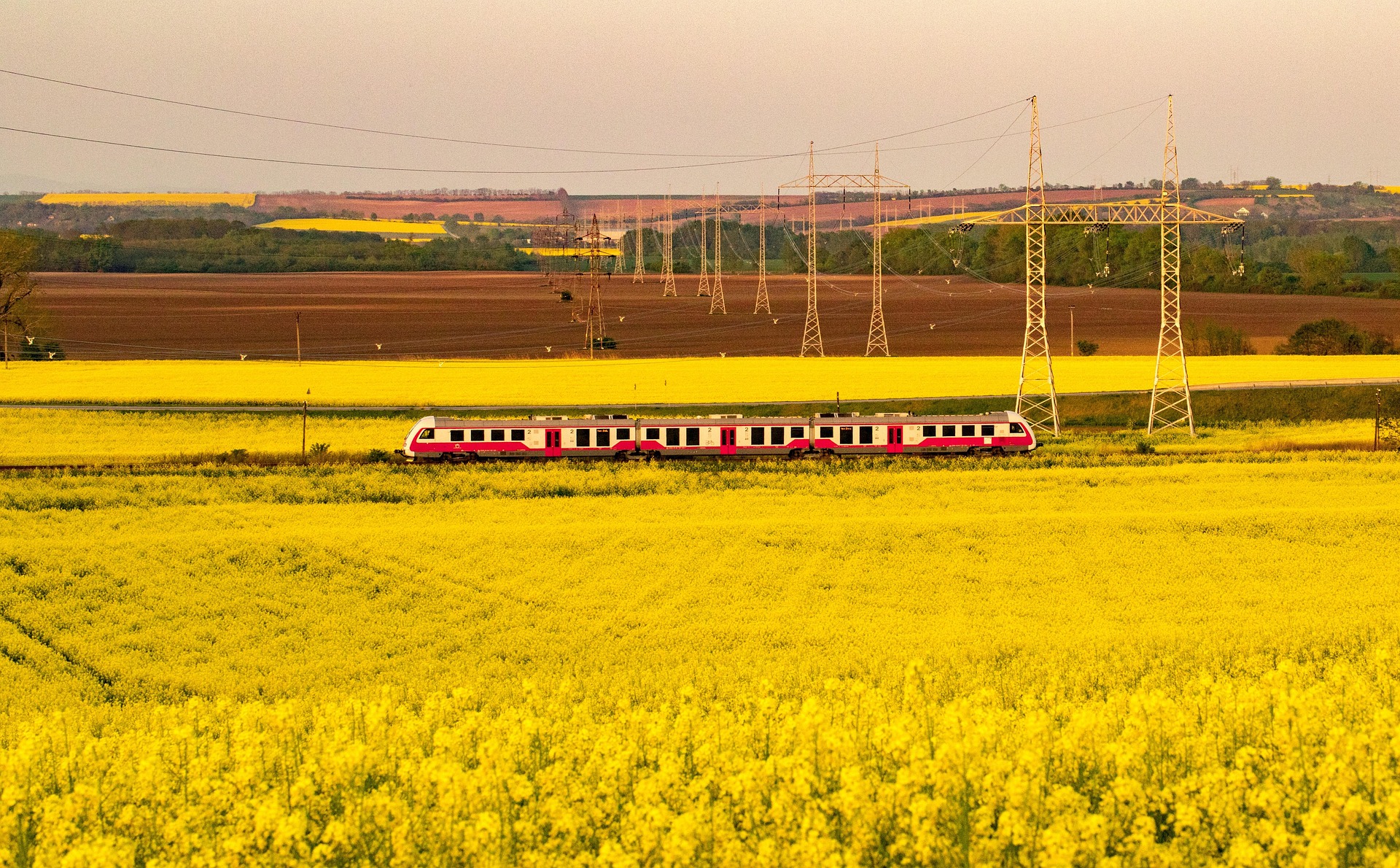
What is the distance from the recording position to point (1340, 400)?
80.2 metres

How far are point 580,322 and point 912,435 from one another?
284ft

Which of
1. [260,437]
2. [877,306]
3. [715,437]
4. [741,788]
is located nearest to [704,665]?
[741,788]

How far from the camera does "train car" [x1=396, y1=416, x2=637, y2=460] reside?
58812 millimetres

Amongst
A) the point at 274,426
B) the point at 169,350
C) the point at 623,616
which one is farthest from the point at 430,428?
the point at 169,350

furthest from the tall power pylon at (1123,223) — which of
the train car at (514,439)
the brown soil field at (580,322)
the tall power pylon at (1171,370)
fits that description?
the brown soil field at (580,322)

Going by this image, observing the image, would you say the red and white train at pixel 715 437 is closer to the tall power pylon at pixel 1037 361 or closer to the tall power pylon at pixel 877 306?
the tall power pylon at pixel 1037 361

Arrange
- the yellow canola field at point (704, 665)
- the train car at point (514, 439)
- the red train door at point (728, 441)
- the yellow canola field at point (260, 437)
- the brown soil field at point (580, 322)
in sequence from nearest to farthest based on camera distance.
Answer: the yellow canola field at point (704, 665)
the train car at point (514, 439)
the red train door at point (728, 441)
the yellow canola field at point (260, 437)
the brown soil field at point (580, 322)

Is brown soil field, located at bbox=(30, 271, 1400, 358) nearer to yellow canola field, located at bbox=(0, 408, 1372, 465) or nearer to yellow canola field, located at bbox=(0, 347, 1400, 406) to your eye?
yellow canola field, located at bbox=(0, 347, 1400, 406)

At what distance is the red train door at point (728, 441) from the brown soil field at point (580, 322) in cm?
5398

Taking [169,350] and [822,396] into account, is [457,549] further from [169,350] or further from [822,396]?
[169,350]

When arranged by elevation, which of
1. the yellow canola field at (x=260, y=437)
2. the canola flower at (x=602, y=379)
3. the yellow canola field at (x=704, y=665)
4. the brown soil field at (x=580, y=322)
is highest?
the brown soil field at (x=580, y=322)

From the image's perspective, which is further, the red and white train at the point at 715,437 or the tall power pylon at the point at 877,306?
the tall power pylon at the point at 877,306

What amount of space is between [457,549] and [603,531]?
4.95 meters

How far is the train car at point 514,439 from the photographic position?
193 ft
